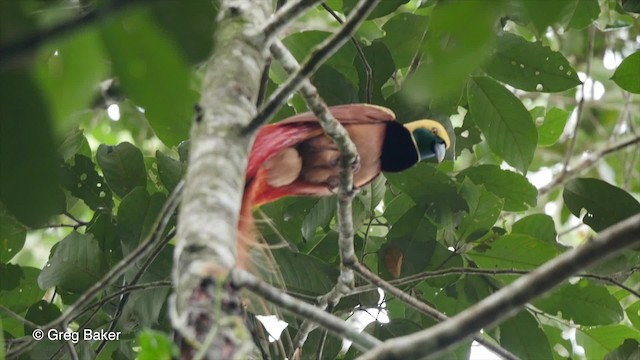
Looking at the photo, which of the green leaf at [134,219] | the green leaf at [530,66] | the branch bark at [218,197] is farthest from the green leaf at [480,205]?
the branch bark at [218,197]

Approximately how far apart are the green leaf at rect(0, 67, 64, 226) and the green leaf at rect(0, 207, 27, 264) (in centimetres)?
188

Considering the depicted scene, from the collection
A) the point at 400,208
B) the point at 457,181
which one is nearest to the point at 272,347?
the point at 400,208

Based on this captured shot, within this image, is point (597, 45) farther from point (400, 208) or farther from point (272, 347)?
point (272, 347)

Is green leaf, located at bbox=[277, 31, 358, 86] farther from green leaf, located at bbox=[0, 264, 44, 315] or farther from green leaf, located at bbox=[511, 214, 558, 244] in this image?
green leaf, located at bbox=[0, 264, 44, 315]

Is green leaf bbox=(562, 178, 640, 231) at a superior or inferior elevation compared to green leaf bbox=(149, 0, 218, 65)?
inferior

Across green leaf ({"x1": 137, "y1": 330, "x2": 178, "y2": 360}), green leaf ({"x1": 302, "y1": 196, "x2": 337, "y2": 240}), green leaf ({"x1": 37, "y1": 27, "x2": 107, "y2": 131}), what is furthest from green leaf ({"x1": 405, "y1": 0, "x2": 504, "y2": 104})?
green leaf ({"x1": 302, "y1": 196, "x2": 337, "y2": 240})

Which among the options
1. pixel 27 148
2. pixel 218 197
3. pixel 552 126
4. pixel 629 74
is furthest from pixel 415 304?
pixel 552 126

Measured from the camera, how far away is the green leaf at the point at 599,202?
267 cm

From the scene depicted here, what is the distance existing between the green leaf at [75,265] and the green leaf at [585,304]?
151cm

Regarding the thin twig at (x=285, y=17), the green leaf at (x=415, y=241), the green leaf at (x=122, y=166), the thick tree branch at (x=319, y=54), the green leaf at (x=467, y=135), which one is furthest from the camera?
the green leaf at (x=467, y=135)

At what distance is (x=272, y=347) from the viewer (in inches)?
106

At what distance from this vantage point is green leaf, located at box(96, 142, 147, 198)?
9.05 feet

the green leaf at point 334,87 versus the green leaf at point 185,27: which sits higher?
the green leaf at point 185,27

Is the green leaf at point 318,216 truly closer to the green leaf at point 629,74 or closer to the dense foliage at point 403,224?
the dense foliage at point 403,224
